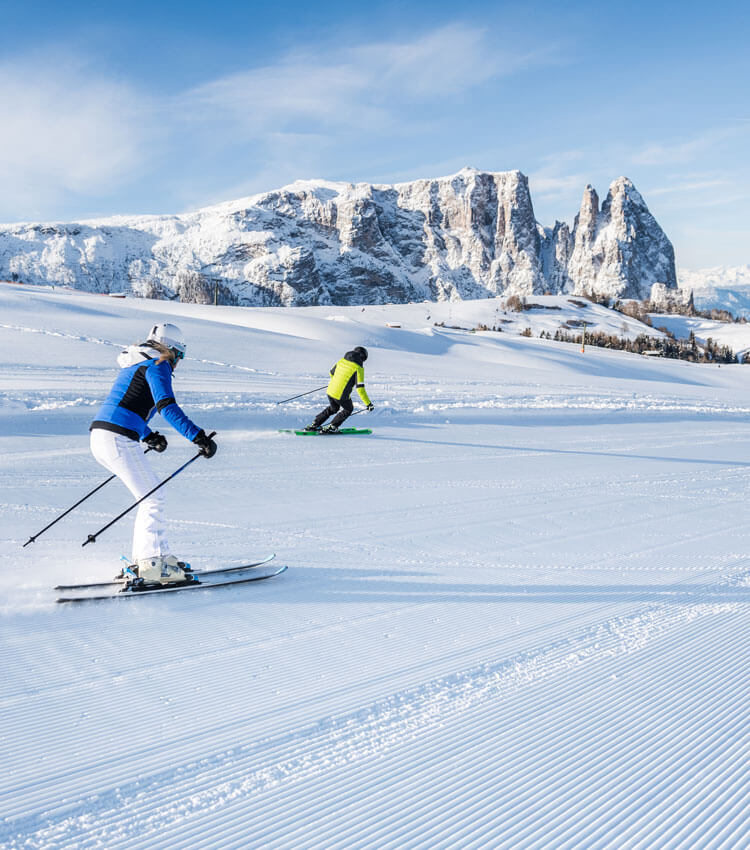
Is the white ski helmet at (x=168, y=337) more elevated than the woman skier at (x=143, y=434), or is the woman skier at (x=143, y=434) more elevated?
the white ski helmet at (x=168, y=337)

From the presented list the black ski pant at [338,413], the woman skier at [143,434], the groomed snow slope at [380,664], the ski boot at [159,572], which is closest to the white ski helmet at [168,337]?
the woman skier at [143,434]

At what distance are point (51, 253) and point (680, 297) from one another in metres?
184

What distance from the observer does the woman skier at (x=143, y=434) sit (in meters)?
4.34

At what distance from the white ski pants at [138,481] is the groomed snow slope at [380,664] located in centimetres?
38

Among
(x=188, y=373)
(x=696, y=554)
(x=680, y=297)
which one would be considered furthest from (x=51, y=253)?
(x=696, y=554)

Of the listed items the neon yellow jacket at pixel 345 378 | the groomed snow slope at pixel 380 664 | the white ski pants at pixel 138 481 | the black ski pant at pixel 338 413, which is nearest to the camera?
the groomed snow slope at pixel 380 664

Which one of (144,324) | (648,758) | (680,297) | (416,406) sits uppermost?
(680,297)

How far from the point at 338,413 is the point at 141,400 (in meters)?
6.96

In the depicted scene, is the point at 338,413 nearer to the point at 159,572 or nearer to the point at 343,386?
the point at 343,386

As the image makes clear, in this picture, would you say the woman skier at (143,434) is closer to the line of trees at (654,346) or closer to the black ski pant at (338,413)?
the black ski pant at (338,413)

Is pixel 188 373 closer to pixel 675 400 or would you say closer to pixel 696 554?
pixel 696 554

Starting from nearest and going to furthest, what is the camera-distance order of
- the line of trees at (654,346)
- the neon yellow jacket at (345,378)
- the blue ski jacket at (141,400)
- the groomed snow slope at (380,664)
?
the groomed snow slope at (380,664), the blue ski jacket at (141,400), the neon yellow jacket at (345,378), the line of trees at (654,346)

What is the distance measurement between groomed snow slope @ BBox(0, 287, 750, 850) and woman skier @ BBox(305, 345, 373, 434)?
1839 millimetres

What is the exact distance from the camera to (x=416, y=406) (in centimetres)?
1384
